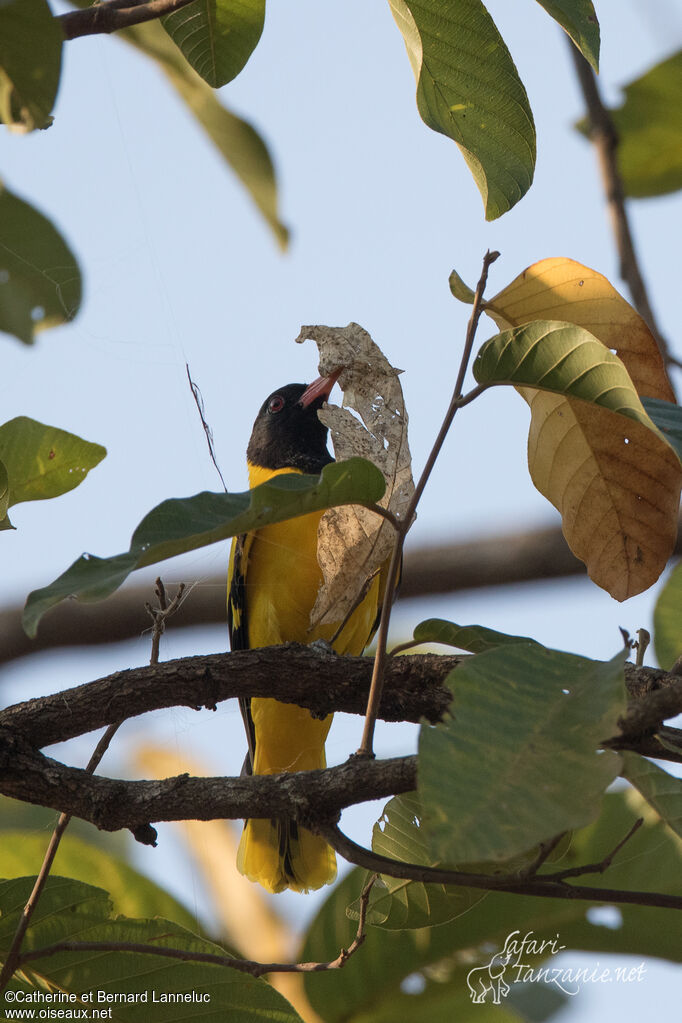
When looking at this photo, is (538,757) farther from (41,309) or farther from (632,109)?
(632,109)

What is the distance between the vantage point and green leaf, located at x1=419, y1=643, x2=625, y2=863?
952 millimetres

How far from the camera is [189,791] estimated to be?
5.74 feet

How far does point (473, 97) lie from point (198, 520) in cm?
83

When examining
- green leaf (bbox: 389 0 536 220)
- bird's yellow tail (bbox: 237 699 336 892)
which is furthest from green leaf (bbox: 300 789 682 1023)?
green leaf (bbox: 389 0 536 220)

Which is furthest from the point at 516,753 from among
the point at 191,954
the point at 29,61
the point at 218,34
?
the point at 218,34

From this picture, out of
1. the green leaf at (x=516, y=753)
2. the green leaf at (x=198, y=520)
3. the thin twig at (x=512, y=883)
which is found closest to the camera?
the green leaf at (x=516, y=753)

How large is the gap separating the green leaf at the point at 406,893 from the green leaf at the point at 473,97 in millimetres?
1030

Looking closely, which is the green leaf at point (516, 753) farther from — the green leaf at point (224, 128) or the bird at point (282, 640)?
the bird at point (282, 640)

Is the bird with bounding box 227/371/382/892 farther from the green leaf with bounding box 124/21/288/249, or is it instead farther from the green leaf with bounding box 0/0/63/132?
the green leaf with bounding box 0/0/63/132

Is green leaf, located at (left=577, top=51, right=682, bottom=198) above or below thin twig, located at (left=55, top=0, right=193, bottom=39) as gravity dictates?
above

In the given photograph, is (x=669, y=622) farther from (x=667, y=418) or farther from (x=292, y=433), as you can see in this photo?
(x=292, y=433)

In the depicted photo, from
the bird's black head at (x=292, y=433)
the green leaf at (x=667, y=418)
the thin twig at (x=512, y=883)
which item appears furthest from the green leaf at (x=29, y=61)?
the bird's black head at (x=292, y=433)

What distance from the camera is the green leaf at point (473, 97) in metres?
1.62

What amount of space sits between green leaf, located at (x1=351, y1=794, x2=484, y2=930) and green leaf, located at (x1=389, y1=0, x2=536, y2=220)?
103 cm
